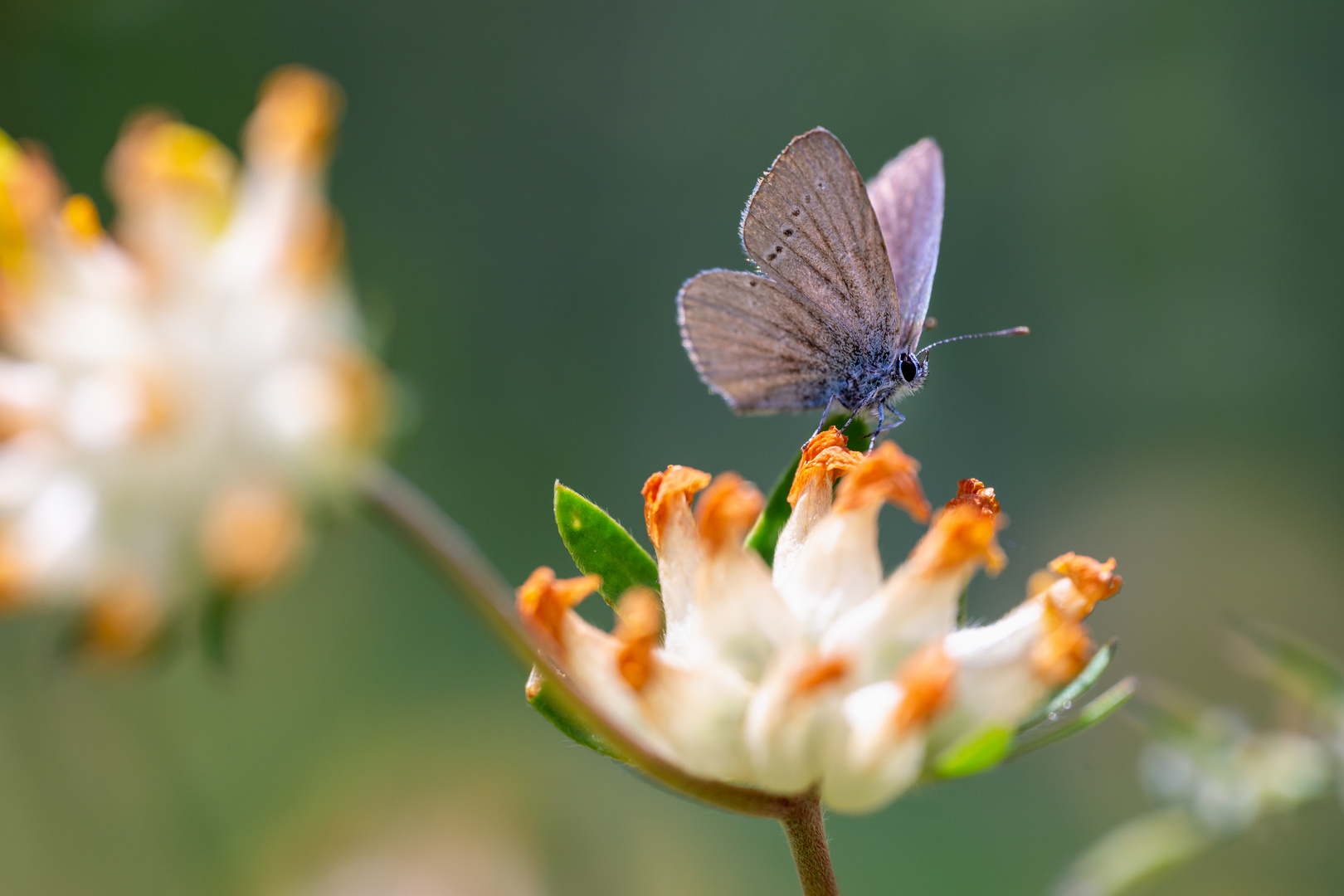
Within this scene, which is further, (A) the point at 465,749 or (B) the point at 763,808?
(A) the point at 465,749

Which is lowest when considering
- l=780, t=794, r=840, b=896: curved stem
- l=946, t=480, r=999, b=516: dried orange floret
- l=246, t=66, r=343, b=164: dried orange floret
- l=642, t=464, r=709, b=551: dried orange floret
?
l=780, t=794, r=840, b=896: curved stem

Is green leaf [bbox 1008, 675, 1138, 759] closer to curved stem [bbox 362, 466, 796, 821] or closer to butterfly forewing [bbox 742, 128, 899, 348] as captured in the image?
curved stem [bbox 362, 466, 796, 821]

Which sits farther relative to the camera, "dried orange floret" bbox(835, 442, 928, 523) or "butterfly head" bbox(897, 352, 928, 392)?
"butterfly head" bbox(897, 352, 928, 392)

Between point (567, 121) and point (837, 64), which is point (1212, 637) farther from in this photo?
point (567, 121)

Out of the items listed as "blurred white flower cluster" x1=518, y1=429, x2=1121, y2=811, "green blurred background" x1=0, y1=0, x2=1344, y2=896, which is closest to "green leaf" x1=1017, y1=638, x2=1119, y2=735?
"blurred white flower cluster" x1=518, y1=429, x2=1121, y2=811

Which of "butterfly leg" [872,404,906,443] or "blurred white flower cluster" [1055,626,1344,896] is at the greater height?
"butterfly leg" [872,404,906,443]

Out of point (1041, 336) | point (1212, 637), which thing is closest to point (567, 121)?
point (1041, 336)

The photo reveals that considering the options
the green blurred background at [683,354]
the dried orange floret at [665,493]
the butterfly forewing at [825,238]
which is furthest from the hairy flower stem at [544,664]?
the green blurred background at [683,354]
